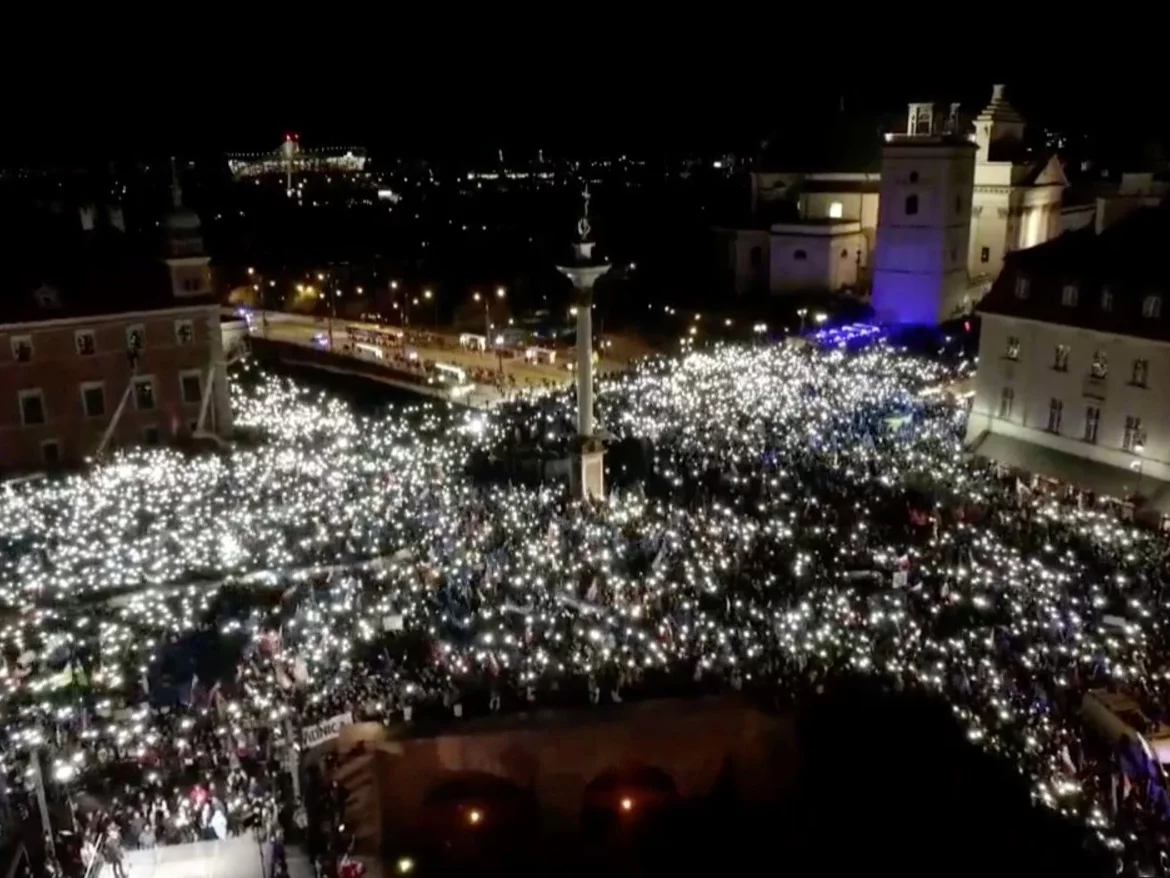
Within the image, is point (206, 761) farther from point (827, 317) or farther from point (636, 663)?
point (827, 317)

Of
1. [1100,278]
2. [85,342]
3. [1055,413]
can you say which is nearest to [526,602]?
[1055,413]

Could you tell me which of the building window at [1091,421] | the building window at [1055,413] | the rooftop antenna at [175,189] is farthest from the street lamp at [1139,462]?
the rooftop antenna at [175,189]

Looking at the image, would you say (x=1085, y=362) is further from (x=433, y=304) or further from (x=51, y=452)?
(x=433, y=304)

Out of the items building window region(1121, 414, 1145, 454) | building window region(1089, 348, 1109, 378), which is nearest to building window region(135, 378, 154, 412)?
building window region(1089, 348, 1109, 378)

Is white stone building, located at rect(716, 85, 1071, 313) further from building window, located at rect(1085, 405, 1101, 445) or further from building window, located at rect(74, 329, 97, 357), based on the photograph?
building window, located at rect(74, 329, 97, 357)

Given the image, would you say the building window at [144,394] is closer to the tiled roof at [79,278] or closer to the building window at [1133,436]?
the tiled roof at [79,278]

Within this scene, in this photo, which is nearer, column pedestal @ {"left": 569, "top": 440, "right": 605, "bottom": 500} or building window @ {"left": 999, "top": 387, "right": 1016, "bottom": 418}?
column pedestal @ {"left": 569, "top": 440, "right": 605, "bottom": 500}
